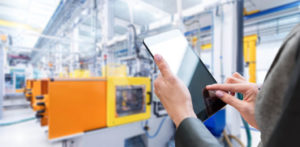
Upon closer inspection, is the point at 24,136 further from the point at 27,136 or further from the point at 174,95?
the point at 174,95

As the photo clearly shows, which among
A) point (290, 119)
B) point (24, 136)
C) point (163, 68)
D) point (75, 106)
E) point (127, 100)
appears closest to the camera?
point (290, 119)

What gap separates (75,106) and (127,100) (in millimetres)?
Answer: 478

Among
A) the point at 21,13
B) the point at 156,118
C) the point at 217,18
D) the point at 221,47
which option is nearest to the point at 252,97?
the point at 156,118

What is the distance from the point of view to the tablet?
512 millimetres

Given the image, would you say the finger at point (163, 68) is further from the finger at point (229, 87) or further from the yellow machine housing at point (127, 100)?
the yellow machine housing at point (127, 100)

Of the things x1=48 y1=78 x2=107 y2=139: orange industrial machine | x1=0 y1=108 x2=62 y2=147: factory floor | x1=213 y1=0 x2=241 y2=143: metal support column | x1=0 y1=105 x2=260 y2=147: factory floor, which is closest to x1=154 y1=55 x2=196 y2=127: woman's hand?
x1=48 y1=78 x2=107 y2=139: orange industrial machine

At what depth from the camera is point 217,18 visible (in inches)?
73.8

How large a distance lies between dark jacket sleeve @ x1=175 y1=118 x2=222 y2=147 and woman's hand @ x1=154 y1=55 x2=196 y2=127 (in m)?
0.02

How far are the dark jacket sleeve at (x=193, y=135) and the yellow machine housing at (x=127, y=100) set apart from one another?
102cm

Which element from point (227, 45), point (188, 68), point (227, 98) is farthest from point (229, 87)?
point (227, 45)

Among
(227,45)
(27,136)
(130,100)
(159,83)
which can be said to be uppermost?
(227,45)

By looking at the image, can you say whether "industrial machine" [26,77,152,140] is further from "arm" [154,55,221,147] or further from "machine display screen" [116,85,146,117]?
"arm" [154,55,221,147]

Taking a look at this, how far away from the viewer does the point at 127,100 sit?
143 cm

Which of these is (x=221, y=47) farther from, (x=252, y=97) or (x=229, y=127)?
(x=252, y=97)
